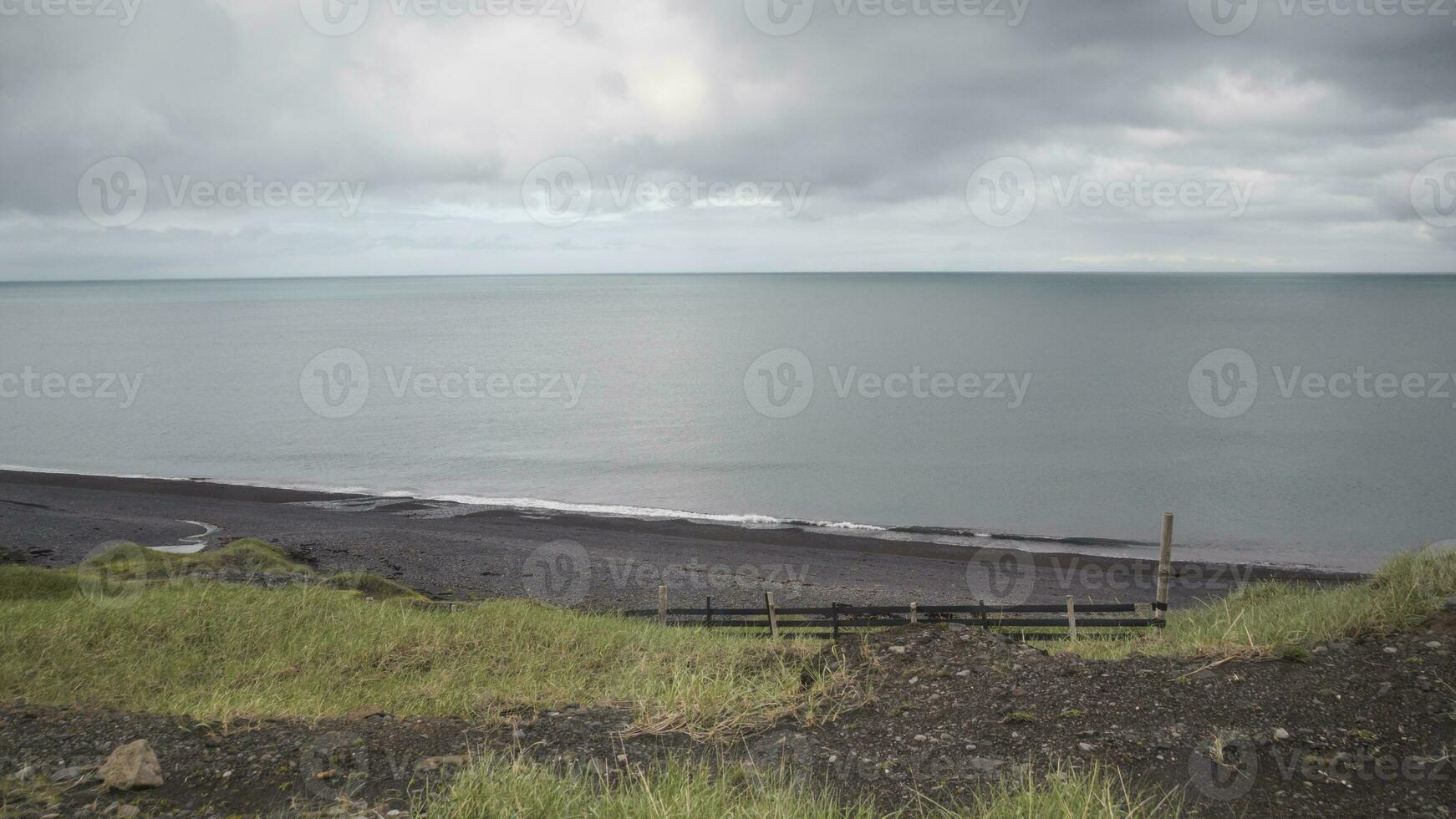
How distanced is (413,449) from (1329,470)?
168ft

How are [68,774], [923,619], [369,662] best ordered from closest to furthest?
[68,774] → [369,662] → [923,619]

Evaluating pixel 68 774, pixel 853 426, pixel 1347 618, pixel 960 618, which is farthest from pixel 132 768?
pixel 853 426

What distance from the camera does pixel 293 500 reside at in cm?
4178

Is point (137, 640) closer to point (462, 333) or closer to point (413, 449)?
point (413, 449)

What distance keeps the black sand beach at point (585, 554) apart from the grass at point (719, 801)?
1771 cm

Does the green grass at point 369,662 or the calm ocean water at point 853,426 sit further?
the calm ocean water at point 853,426

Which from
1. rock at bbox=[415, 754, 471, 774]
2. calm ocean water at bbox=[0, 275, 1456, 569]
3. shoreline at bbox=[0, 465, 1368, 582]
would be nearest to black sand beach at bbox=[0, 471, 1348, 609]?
shoreline at bbox=[0, 465, 1368, 582]

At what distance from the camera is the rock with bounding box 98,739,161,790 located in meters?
6.57

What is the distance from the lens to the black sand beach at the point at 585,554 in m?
27.5

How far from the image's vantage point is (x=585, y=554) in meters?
32.4

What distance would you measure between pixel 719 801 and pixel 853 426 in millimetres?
56956

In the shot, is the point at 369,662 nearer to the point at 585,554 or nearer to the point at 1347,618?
the point at 1347,618

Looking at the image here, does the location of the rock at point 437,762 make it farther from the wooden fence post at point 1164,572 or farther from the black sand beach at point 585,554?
the black sand beach at point 585,554

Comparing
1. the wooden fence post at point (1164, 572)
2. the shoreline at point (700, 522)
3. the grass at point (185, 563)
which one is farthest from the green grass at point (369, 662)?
the shoreline at point (700, 522)
